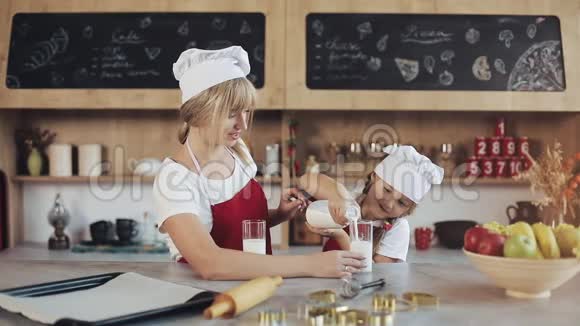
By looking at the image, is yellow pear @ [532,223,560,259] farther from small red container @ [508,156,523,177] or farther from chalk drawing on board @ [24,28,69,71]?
chalk drawing on board @ [24,28,69,71]

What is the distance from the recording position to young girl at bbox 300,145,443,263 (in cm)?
201

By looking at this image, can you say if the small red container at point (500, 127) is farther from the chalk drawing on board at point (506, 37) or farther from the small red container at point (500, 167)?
the chalk drawing on board at point (506, 37)

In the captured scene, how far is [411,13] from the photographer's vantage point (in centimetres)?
333

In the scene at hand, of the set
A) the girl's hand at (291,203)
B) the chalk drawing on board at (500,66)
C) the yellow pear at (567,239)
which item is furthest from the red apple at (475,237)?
the chalk drawing on board at (500,66)

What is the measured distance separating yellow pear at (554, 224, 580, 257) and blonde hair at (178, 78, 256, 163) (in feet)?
2.96

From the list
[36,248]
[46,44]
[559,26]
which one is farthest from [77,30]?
[559,26]

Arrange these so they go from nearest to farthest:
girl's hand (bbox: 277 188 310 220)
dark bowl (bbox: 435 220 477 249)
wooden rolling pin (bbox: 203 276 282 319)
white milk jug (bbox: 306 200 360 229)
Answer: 1. wooden rolling pin (bbox: 203 276 282 319)
2. white milk jug (bbox: 306 200 360 229)
3. girl's hand (bbox: 277 188 310 220)
4. dark bowl (bbox: 435 220 477 249)

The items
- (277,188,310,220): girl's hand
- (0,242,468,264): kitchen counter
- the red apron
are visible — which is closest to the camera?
the red apron

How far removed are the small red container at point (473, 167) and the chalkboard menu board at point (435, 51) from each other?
432 millimetres

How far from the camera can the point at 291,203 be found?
2029 millimetres

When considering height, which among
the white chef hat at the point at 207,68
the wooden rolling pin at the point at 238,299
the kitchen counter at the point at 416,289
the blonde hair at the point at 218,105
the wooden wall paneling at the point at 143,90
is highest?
the wooden wall paneling at the point at 143,90

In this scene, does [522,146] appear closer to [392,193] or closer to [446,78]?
[446,78]

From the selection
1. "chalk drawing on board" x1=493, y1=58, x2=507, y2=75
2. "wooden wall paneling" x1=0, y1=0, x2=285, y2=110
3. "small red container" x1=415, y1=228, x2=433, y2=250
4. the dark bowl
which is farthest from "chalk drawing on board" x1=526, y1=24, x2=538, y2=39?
"wooden wall paneling" x1=0, y1=0, x2=285, y2=110

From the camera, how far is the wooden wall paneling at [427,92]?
10.7ft
